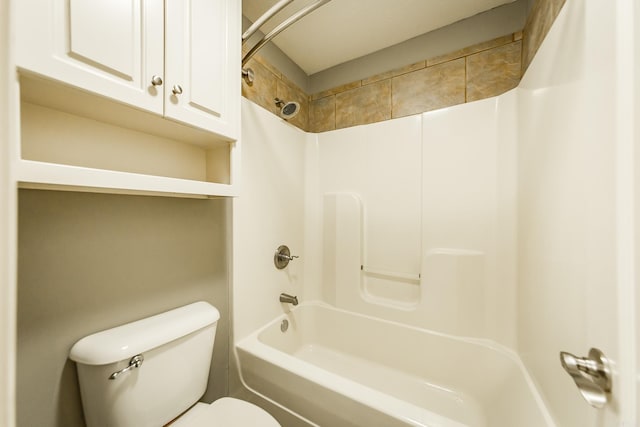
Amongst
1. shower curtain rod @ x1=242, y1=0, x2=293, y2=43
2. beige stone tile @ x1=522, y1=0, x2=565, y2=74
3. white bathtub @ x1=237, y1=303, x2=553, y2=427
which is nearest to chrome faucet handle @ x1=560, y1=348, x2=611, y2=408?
white bathtub @ x1=237, y1=303, x2=553, y2=427

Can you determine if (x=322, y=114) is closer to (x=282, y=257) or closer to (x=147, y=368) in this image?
(x=282, y=257)

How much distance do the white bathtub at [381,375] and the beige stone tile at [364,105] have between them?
4.79ft

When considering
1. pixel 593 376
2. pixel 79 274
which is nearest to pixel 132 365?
pixel 79 274

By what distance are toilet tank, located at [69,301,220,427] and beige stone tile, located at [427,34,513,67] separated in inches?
78.0

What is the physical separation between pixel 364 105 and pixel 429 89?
0.46 metres

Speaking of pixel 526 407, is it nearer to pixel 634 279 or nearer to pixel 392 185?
pixel 634 279

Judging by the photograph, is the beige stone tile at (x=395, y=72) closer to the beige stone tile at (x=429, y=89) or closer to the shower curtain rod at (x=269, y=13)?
the beige stone tile at (x=429, y=89)

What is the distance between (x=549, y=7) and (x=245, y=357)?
2121 millimetres

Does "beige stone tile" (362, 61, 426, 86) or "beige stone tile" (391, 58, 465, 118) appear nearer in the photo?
"beige stone tile" (391, 58, 465, 118)

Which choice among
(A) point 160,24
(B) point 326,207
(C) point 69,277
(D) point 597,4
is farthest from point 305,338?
(D) point 597,4

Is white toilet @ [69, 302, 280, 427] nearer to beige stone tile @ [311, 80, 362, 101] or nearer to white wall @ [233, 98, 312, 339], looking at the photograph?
white wall @ [233, 98, 312, 339]

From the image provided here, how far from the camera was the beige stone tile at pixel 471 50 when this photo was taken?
137cm

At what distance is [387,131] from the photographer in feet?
5.31

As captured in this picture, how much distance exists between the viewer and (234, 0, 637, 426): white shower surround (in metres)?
0.49
